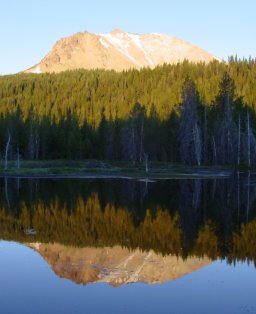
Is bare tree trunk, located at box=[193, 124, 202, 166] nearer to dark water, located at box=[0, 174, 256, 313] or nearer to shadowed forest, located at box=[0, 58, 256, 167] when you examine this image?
shadowed forest, located at box=[0, 58, 256, 167]

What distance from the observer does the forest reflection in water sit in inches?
832

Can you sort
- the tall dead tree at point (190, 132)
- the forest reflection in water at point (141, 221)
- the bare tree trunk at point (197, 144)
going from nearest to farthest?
the forest reflection in water at point (141, 221) < the bare tree trunk at point (197, 144) < the tall dead tree at point (190, 132)

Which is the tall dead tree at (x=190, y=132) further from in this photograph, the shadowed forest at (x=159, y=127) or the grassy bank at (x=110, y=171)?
the grassy bank at (x=110, y=171)

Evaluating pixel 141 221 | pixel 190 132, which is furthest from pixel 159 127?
pixel 141 221

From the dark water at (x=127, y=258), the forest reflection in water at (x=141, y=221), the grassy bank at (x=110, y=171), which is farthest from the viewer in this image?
the grassy bank at (x=110, y=171)

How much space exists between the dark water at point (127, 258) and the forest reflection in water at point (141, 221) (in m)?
0.05

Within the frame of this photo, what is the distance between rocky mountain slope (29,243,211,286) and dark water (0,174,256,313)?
32 millimetres

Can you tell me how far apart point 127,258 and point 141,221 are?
847cm

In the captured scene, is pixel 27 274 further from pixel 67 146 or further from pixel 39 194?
pixel 67 146

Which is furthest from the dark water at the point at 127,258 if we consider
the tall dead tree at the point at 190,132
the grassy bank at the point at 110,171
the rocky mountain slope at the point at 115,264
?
the tall dead tree at the point at 190,132

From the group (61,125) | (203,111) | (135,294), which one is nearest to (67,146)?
(61,125)

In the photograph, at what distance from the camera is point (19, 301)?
13.7 m

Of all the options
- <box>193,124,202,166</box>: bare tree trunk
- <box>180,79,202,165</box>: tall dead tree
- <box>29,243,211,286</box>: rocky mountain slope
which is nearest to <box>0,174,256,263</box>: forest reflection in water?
<box>29,243,211,286</box>: rocky mountain slope

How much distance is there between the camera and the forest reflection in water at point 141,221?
2114 cm
